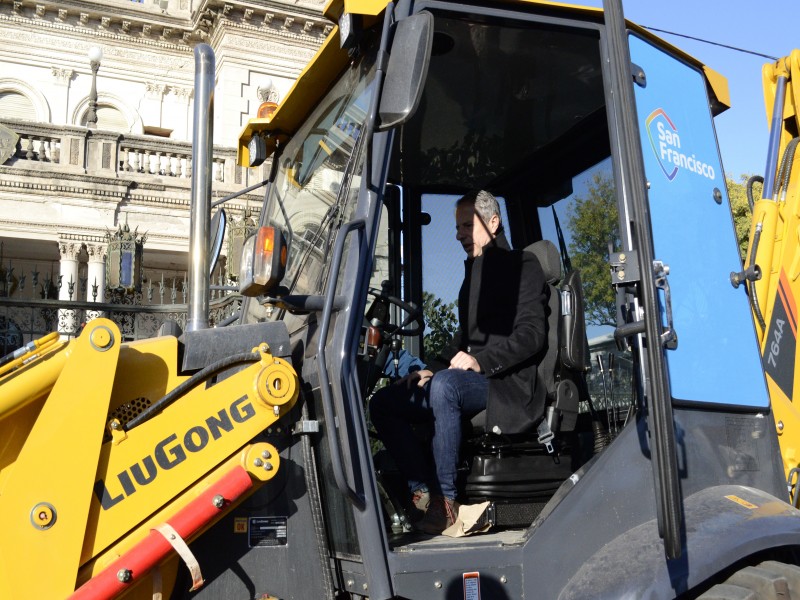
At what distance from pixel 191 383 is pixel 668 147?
2.00m

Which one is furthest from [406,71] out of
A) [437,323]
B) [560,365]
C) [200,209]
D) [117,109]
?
[117,109]

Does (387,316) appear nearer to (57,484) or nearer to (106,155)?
(57,484)

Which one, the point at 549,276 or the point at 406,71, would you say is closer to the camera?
the point at 406,71

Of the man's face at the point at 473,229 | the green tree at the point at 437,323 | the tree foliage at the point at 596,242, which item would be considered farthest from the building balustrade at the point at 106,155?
the tree foliage at the point at 596,242

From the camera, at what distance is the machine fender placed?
277cm

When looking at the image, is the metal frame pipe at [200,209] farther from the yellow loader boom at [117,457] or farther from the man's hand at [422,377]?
the man's hand at [422,377]

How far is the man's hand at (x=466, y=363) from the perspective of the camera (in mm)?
3602

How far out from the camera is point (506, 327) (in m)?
3.81

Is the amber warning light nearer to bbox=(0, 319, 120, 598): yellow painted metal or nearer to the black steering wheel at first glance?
bbox=(0, 319, 120, 598): yellow painted metal

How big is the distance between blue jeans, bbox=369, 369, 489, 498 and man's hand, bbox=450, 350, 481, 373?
0.07 feet

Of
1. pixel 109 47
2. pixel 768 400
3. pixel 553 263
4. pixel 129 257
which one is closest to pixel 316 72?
pixel 553 263

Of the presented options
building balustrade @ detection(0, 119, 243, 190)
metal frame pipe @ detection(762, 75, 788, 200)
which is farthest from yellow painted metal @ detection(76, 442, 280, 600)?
building balustrade @ detection(0, 119, 243, 190)

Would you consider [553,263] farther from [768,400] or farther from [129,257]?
[129,257]

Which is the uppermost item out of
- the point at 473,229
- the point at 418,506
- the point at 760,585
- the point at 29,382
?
the point at 473,229
